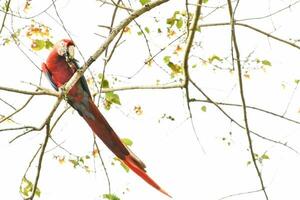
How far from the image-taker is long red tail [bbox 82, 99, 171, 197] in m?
2.34

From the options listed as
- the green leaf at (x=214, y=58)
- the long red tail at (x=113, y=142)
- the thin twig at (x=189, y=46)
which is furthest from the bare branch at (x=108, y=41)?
the green leaf at (x=214, y=58)

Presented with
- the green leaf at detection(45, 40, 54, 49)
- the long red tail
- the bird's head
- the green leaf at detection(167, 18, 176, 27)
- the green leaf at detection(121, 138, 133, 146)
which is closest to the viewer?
the long red tail

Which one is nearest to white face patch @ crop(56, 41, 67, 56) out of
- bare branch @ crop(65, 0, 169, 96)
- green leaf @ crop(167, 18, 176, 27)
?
green leaf @ crop(167, 18, 176, 27)

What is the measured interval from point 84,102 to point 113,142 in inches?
16.3

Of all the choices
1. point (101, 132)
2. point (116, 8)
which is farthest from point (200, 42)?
point (101, 132)

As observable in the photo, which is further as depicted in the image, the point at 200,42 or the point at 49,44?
the point at 200,42

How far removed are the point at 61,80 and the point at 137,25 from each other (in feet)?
2.00

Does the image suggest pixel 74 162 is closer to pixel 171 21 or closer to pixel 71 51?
pixel 71 51

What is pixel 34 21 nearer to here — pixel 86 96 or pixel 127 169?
pixel 86 96

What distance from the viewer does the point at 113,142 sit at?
8.25ft

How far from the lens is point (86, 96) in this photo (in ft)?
9.31

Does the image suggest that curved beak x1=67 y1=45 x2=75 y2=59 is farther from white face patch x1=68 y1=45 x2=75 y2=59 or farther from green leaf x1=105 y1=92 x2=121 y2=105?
green leaf x1=105 y1=92 x2=121 y2=105

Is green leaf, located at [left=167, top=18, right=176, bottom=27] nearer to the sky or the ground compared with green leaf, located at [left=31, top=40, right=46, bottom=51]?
nearer to the sky

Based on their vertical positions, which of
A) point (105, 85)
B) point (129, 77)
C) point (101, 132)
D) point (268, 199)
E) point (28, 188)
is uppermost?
point (129, 77)
